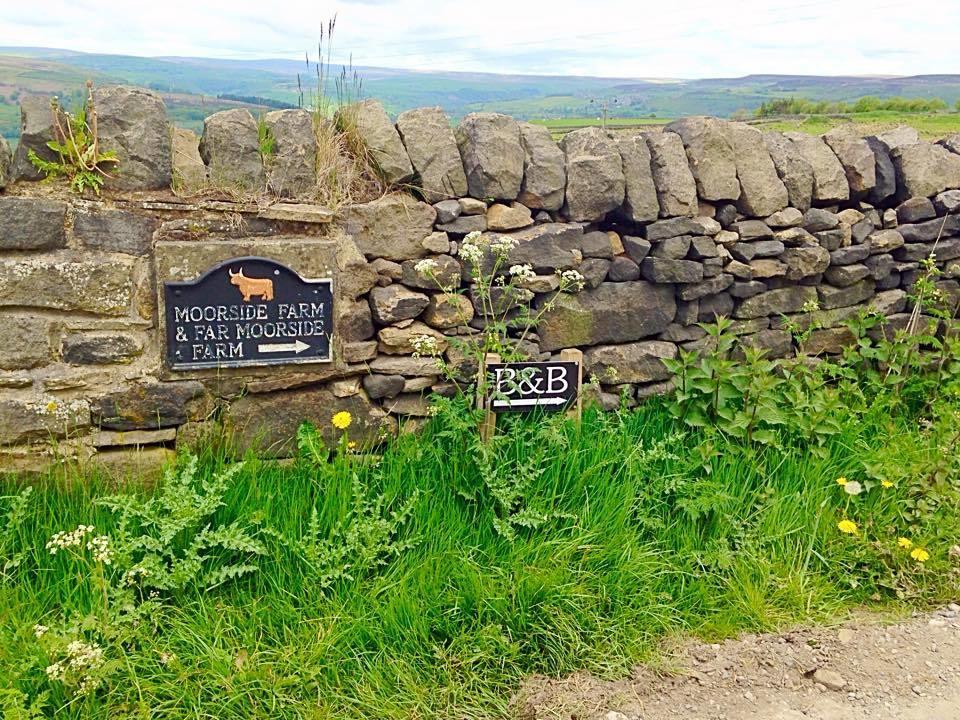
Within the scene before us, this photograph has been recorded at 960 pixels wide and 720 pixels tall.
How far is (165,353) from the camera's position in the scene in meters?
3.46

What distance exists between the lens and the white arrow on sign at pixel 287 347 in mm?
3590

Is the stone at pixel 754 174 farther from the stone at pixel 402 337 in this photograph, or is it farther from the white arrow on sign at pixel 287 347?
the white arrow on sign at pixel 287 347

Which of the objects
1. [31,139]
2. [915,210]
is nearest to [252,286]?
[31,139]

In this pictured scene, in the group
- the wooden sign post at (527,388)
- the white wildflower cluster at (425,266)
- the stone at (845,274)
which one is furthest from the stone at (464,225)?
the stone at (845,274)

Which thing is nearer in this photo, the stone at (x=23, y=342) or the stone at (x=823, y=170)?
the stone at (x=23, y=342)

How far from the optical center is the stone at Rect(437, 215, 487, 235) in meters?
3.78

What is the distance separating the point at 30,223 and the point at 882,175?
425 cm

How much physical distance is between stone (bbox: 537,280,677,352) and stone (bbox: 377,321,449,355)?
0.58 meters

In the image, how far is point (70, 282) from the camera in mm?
3320

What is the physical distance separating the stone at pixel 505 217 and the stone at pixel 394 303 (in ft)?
1.60

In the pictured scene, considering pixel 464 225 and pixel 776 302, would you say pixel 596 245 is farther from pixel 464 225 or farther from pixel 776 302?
pixel 776 302

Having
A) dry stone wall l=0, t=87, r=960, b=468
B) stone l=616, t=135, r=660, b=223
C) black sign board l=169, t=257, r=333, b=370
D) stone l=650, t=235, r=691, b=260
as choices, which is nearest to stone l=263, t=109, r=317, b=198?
dry stone wall l=0, t=87, r=960, b=468

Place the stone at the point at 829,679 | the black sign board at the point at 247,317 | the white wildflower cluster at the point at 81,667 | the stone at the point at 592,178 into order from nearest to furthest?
the white wildflower cluster at the point at 81,667 < the stone at the point at 829,679 < the black sign board at the point at 247,317 < the stone at the point at 592,178

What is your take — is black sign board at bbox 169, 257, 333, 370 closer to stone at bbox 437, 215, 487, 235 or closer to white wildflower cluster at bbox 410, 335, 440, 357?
white wildflower cluster at bbox 410, 335, 440, 357
